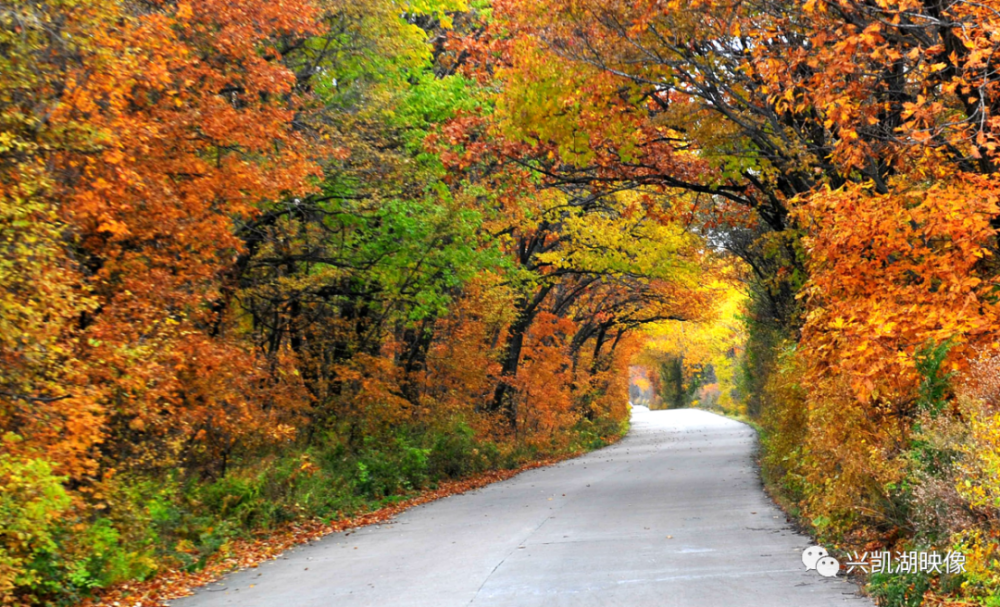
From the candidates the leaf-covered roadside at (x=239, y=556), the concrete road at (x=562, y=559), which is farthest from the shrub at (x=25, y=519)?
the concrete road at (x=562, y=559)

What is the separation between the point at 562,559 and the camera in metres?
10.7

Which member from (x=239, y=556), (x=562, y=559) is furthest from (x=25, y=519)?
(x=562, y=559)

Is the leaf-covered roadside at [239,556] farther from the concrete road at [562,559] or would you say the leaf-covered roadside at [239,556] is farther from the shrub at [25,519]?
the shrub at [25,519]

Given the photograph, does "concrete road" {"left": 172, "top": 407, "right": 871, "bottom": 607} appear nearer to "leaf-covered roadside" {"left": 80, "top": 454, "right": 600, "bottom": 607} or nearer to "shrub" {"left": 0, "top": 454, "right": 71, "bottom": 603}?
"leaf-covered roadside" {"left": 80, "top": 454, "right": 600, "bottom": 607}

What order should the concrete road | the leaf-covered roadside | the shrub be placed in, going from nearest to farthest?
the shrub → the concrete road → the leaf-covered roadside

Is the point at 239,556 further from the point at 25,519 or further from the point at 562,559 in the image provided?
the point at 562,559

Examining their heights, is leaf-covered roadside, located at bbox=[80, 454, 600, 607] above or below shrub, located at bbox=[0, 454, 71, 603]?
below

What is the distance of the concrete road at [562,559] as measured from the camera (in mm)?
8617

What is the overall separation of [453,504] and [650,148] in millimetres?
7688

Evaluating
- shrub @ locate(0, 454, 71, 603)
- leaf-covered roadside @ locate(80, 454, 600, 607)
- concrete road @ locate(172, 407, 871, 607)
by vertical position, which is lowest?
leaf-covered roadside @ locate(80, 454, 600, 607)

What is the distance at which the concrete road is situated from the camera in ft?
28.3

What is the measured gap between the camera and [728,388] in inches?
3236

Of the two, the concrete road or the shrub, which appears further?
the concrete road

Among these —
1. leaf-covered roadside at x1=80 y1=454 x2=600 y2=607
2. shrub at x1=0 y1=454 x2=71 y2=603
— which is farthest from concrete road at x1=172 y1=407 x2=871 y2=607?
shrub at x1=0 y1=454 x2=71 y2=603
